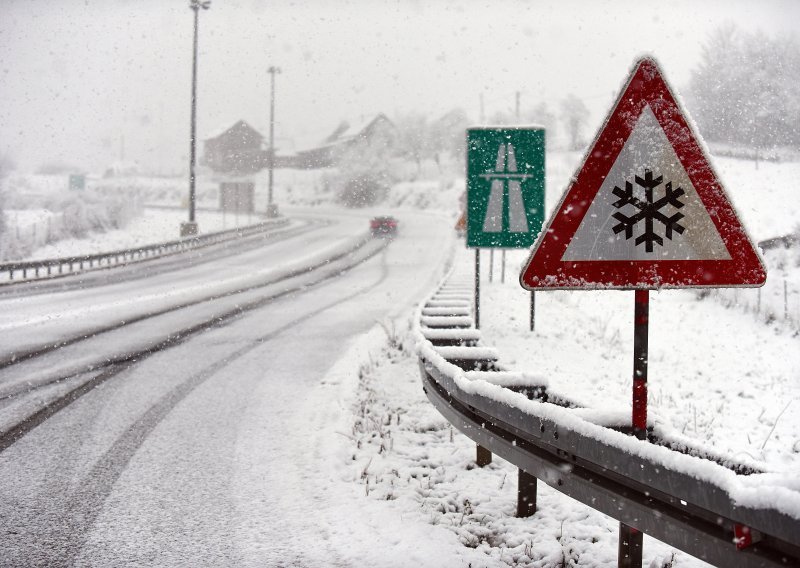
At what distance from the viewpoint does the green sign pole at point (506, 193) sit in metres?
8.68

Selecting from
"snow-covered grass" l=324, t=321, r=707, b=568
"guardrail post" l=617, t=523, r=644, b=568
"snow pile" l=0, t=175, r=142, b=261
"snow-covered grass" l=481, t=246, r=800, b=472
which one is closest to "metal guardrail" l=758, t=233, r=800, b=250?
"snow-covered grass" l=481, t=246, r=800, b=472

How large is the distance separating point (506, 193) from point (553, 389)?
450 cm

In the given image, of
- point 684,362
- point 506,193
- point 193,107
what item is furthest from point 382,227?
point 506,193

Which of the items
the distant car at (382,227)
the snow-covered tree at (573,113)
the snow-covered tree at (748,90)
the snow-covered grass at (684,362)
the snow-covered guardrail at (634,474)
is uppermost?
the snow-covered tree at (573,113)

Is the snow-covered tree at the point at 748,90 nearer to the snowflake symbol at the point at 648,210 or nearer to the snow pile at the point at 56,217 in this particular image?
the snow pile at the point at 56,217

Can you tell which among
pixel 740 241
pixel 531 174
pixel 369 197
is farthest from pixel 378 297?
pixel 369 197

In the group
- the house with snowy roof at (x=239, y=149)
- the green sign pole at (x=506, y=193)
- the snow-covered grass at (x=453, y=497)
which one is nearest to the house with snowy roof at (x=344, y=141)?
the house with snowy roof at (x=239, y=149)

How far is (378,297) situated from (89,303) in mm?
6657

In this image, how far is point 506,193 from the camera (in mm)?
8789

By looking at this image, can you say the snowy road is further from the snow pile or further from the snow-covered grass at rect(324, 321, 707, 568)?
the snow pile

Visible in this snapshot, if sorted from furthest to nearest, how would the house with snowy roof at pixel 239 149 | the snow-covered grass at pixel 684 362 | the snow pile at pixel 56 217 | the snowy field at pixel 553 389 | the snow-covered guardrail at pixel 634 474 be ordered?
1. the house with snowy roof at pixel 239 149
2. the snow pile at pixel 56 217
3. the snow-covered grass at pixel 684 362
4. the snowy field at pixel 553 389
5. the snow-covered guardrail at pixel 634 474

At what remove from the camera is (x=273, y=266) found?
81.2 ft

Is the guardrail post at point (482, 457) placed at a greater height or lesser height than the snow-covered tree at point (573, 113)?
lesser

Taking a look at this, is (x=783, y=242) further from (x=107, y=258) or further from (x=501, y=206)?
(x=107, y=258)
